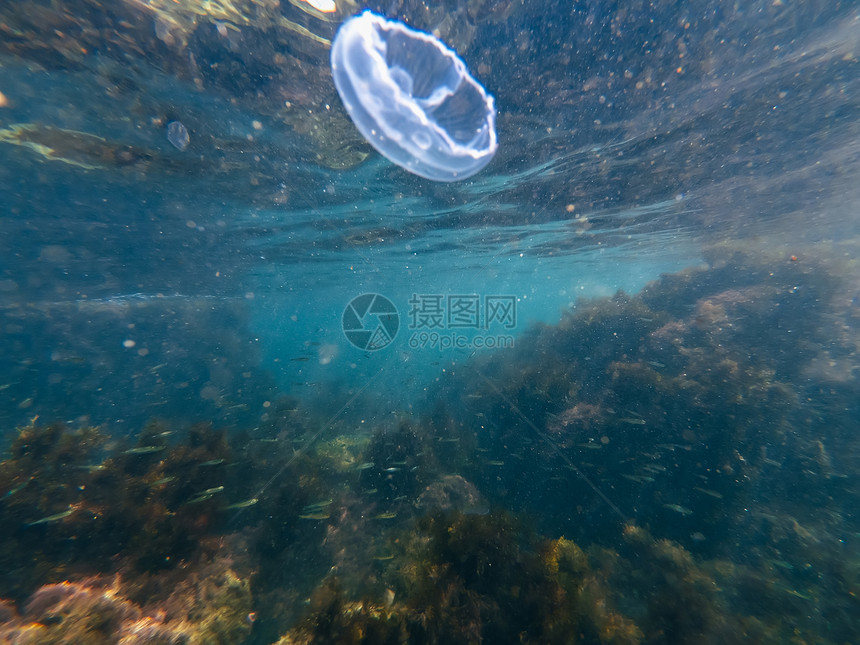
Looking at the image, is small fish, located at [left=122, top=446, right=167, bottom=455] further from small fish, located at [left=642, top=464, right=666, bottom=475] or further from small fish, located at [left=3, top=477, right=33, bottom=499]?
small fish, located at [left=642, top=464, right=666, bottom=475]

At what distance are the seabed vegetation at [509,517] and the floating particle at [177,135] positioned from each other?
7.91 m

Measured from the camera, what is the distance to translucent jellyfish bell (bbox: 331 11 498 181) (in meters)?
4.39

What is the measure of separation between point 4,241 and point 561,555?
22.9 m

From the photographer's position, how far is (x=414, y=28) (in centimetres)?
565

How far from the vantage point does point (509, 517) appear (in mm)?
6266

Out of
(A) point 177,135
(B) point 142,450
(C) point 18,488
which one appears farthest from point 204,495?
(A) point 177,135

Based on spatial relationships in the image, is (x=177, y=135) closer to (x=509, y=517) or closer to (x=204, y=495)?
(x=204, y=495)

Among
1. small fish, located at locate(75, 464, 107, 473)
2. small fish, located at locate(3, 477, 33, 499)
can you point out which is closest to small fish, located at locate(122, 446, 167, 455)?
small fish, located at locate(75, 464, 107, 473)

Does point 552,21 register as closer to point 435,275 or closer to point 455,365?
point 455,365

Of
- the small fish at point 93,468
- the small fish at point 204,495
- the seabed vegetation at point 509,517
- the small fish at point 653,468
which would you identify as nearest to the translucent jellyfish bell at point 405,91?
the seabed vegetation at point 509,517

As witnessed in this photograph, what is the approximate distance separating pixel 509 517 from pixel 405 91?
736 centimetres

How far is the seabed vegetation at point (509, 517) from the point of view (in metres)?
5.04

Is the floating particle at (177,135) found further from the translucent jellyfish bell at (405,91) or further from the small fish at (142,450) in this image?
the small fish at (142,450)

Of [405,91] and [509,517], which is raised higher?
[405,91]
